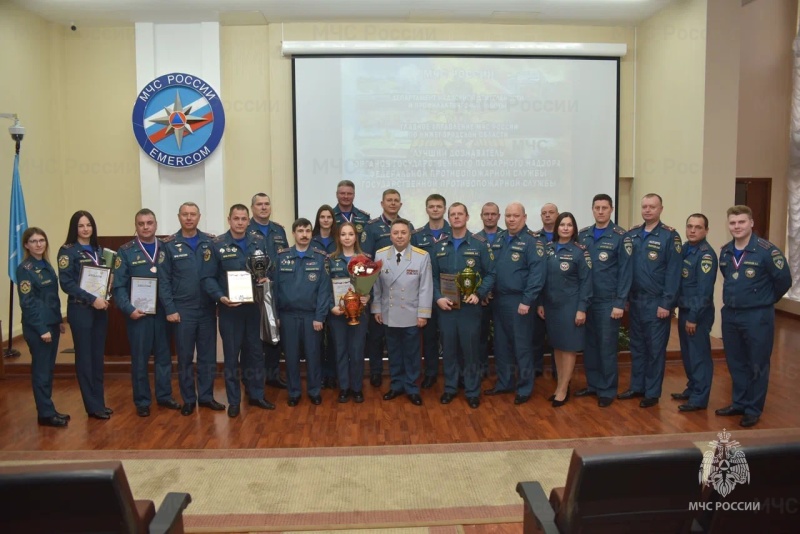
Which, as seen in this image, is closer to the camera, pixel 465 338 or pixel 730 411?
pixel 730 411

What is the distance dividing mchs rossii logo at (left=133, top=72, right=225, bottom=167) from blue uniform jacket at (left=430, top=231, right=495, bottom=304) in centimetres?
430

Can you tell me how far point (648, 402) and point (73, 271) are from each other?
15.6ft

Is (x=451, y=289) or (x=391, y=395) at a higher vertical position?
(x=451, y=289)

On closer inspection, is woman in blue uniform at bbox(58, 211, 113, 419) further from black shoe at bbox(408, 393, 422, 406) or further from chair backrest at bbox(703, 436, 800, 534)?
chair backrest at bbox(703, 436, 800, 534)

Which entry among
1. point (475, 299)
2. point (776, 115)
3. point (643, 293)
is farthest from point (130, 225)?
point (776, 115)

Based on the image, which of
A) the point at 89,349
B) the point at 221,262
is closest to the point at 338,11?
the point at 221,262

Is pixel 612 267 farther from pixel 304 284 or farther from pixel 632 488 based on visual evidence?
pixel 632 488

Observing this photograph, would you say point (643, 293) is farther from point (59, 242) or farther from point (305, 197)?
point (59, 242)

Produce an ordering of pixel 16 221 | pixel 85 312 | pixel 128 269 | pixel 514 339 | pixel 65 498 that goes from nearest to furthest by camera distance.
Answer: pixel 65 498
pixel 85 312
pixel 128 269
pixel 514 339
pixel 16 221

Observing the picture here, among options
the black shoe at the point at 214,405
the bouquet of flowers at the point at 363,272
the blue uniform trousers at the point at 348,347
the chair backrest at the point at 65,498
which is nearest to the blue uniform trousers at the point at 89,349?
the black shoe at the point at 214,405

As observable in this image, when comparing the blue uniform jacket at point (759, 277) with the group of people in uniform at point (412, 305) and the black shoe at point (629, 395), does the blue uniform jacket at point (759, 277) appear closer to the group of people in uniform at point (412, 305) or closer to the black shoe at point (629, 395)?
the group of people in uniform at point (412, 305)

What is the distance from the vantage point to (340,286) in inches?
203

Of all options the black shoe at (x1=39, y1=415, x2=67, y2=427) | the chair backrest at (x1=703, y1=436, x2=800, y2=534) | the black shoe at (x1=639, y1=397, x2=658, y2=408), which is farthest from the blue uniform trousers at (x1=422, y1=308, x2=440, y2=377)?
the chair backrest at (x1=703, y1=436, x2=800, y2=534)

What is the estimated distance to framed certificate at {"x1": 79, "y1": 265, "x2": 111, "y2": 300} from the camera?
191 inches
